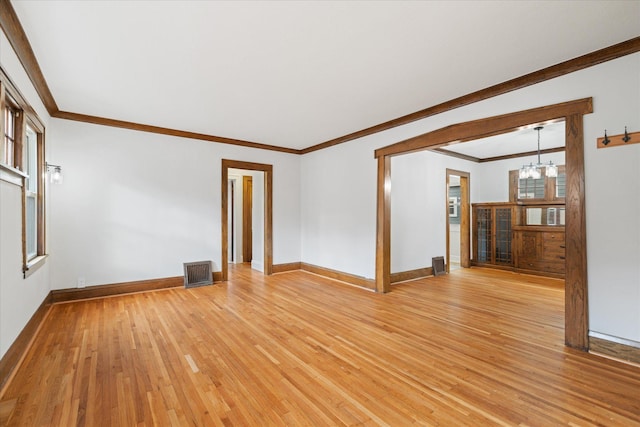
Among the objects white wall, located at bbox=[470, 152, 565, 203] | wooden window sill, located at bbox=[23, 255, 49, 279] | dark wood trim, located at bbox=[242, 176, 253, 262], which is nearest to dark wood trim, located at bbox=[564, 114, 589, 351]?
white wall, located at bbox=[470, 152, 565, 203]

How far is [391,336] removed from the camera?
9.89 ft

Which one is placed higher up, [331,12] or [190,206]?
[331,12]

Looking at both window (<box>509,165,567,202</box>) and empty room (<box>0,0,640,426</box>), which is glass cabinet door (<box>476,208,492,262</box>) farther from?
empty room (<box>0,0,640,426</box>)

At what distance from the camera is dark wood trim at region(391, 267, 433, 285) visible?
5316 mm

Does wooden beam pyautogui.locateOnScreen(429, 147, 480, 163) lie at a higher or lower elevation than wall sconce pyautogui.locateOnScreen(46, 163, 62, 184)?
higher

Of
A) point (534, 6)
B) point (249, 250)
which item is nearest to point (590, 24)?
point (534, 6)

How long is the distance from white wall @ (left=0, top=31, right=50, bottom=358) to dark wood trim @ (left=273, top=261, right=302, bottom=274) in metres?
3.75

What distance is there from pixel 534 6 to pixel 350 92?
1828 mm

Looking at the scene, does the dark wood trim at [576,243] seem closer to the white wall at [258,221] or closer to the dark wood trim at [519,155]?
the dark wood trim at [519,155]

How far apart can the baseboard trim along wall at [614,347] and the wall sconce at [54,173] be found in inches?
247

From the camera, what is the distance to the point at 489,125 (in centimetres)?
334

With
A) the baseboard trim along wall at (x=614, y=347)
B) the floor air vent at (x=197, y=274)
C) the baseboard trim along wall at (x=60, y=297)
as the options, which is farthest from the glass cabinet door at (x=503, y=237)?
the floor air vent at (x=197, y=274)

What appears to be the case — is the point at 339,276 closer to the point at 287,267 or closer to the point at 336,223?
the point at 336,223

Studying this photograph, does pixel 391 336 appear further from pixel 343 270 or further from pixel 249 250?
pixel 249 250
